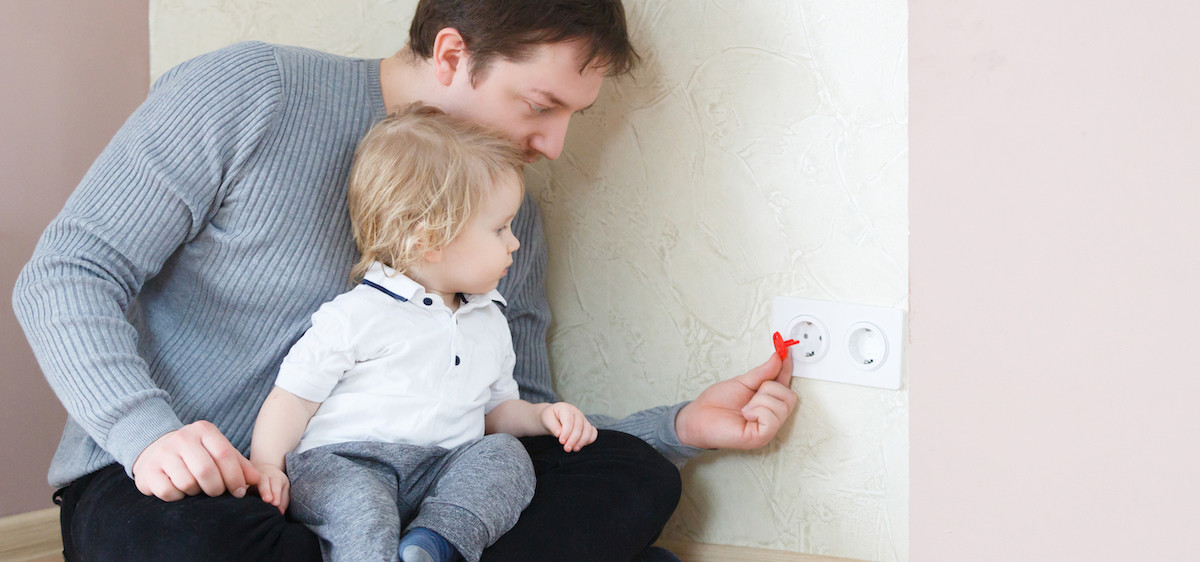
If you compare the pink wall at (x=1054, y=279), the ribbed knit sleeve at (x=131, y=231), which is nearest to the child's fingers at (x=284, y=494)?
the ribbed knit sleeve at (x=131, y=231)

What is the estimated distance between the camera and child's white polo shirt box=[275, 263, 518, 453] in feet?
3.00

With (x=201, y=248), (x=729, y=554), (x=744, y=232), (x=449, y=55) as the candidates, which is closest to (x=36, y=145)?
(x=201, y=248)

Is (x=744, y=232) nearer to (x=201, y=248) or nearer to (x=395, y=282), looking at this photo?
(x=395, y=282)

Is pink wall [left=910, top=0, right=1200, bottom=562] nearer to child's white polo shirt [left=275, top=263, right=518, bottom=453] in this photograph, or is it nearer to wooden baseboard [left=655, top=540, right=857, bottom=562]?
wooden baseboard [left=655, top=540, right=857, bottom=562]

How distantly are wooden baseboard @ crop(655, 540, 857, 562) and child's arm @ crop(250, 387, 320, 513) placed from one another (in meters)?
0.55

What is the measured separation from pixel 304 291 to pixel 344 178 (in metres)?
0.14

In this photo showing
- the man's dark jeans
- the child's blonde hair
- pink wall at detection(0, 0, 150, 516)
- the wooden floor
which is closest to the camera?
the man's dark jeans

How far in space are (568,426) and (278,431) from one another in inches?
11.6

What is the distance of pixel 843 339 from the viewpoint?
1083 millimetres

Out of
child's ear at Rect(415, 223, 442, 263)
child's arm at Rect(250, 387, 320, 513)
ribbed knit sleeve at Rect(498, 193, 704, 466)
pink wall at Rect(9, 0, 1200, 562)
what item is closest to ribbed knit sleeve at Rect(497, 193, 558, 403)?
ribbed knit sleeve at Rect(498, 193, 704, 466)

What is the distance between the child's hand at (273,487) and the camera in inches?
32.9

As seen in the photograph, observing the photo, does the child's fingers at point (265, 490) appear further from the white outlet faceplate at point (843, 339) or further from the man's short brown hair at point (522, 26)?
the white outlet faceplate at point (843, 339)

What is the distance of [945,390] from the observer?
0.95 m

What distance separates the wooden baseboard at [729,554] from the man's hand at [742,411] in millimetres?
155
